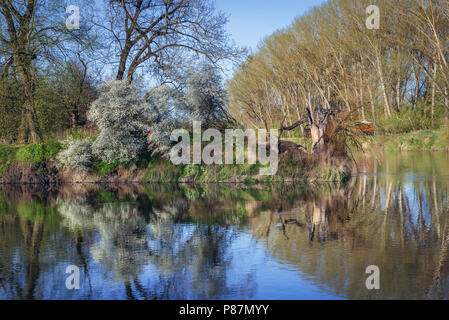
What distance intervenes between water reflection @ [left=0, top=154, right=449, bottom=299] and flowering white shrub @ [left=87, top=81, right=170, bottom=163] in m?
5.55

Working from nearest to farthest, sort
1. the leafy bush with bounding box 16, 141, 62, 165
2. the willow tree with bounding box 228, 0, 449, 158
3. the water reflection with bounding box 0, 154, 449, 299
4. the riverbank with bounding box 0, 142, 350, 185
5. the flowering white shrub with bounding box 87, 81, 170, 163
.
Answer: the water reflection with bounding box 0, 154, 449, 299
the riverbank with bounding box 0, 142, 350, 185
the flowering white shrub with bounding box 87, 81, 170, 163
the leafy bush with bounding box 16, 141, 62, 165
the willow tree with bounding box 228, 0, 449, 158

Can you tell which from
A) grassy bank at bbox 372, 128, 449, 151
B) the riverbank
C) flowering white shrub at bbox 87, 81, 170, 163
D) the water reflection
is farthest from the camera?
grassy bank at bbox 372, 128, 449, 151

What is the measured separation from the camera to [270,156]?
20859 mm

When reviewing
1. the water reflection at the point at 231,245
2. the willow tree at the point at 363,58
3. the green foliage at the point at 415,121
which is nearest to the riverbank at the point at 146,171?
the water reflection at the point at 231,245

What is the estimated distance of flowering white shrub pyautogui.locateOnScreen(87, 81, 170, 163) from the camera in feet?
71.4

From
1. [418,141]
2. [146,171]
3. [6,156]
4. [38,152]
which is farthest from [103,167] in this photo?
[418,141]

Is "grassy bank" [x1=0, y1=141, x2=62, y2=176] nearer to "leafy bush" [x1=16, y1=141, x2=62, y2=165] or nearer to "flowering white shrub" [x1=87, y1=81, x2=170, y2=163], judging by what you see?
"leafy bush" [x1=16, y1=141, x2=62, y2=165]

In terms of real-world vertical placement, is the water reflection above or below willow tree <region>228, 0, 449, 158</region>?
below

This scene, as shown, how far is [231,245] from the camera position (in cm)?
908

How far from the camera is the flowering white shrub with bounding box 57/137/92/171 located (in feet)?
74.2

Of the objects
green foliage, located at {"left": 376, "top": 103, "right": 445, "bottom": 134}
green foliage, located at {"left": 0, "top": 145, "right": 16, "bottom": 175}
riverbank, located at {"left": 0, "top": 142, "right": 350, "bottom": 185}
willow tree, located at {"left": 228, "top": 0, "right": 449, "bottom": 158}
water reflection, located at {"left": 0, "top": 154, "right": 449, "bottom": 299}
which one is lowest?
water reflection, located at {"left": 0, "top": 154, "right": 449, "bottom": 299}

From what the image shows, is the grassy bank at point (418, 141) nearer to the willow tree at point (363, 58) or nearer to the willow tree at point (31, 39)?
the willow tree at point (363, 58)

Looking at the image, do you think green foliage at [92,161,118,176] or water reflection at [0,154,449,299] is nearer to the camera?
water reflection at [0,154,449,299]

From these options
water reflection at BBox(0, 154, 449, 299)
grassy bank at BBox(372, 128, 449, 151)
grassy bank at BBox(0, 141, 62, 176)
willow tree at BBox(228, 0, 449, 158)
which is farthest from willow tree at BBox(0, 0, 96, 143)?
grassy bank at BBox(372, 128, 449, 151)
